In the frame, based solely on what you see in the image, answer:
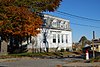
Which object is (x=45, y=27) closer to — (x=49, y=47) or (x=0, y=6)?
(x=49, y=47)

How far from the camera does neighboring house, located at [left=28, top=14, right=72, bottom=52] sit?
190ft

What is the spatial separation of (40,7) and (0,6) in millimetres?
18998

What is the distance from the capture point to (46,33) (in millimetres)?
59250

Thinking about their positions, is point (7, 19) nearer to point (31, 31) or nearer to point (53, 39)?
point (31, 31)

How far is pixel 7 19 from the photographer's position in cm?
2258

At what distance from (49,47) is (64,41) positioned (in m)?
6.53

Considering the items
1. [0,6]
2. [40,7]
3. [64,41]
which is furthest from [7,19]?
[64,41]

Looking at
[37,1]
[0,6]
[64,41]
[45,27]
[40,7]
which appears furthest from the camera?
[64,41]

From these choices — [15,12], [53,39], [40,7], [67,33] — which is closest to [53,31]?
[53,39]

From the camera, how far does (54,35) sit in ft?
204

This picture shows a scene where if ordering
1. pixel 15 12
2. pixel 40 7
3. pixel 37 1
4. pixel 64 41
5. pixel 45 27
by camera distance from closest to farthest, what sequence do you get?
pixel 15 12
pixel 37 1
pixel 40 7
pixel 45 27
pixel 64 41

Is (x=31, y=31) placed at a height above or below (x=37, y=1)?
below

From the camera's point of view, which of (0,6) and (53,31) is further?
(53,31)

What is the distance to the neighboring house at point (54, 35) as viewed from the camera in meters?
57.8
